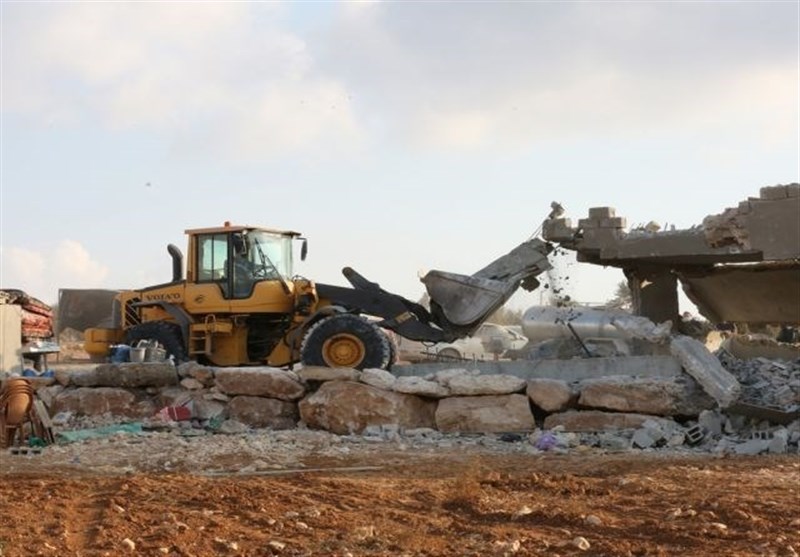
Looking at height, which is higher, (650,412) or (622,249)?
(622,249)

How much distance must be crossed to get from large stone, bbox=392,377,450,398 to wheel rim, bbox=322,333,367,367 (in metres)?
1.88

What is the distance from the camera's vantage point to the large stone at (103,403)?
37.3 feet

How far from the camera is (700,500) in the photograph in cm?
638

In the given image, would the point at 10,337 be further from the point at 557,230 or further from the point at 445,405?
the point at 445,405

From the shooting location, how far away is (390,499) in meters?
6.38

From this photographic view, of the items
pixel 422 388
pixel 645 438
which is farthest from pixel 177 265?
pixel 645 438

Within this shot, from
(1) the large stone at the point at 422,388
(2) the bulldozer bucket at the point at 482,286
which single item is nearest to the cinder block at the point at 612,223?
(2) the bulldozer bucket at the point at 482,286

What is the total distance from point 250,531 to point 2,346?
44.0 feet

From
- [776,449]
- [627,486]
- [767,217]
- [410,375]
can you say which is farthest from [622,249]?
[627,486]

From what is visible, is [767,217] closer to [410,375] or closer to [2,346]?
[410,375]

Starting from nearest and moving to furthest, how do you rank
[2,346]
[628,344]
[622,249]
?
[628,344] < [622,249] < [2,346]

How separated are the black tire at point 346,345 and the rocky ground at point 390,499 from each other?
7.97ft

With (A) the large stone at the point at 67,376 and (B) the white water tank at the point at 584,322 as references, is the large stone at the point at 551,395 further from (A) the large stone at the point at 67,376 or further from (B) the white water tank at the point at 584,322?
(A) the large stone at the point at 67,376

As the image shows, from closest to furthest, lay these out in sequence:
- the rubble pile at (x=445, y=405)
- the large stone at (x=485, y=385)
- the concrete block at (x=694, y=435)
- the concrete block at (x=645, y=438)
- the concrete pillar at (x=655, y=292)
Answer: the concrete block at (x=645, y=438)
the concrete block at (x=694, y=435)
the rubble pile at (x=445, y=405)
the large stone at (x=485, y=385)
the concrete pillar at (x=655, y=292)
